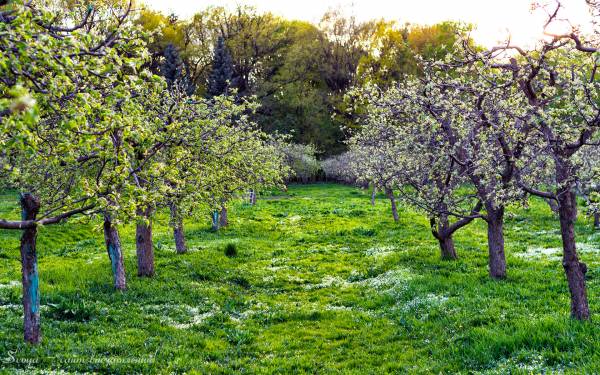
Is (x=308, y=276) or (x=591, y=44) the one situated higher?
(x=591, y=44)

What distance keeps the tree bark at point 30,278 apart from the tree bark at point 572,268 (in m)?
14.1

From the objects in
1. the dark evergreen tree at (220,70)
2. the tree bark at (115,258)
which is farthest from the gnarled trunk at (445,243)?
the dark evergreen tree at (220,70)

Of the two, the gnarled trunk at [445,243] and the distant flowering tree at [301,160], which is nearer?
the gnarled trunk at [445,243]

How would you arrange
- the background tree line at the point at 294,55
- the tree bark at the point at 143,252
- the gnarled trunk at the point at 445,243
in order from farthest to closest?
the background tree line at the point at 294,55 < the gnarled trunk at the point at 445,243 < the tree bark at the point at 143,252

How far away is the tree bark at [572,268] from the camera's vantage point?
12219 mm

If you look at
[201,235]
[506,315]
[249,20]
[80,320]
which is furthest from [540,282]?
[249,20]

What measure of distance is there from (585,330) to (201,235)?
27.8 metres

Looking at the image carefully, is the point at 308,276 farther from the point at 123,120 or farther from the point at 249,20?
the point at 249,20

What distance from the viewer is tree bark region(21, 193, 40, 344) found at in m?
12.4

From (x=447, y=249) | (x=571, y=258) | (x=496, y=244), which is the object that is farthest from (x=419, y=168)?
(x=571, y=258)

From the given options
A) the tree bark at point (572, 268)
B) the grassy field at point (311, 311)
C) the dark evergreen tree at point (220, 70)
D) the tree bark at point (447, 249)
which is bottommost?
the grassy field at point (311, 311)

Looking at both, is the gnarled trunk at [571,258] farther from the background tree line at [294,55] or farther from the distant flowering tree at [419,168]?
the background tree line at [294,55]

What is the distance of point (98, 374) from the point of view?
10750 millimetres

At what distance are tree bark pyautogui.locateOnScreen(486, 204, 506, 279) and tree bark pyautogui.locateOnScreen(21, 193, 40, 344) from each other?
16117 millimetres
